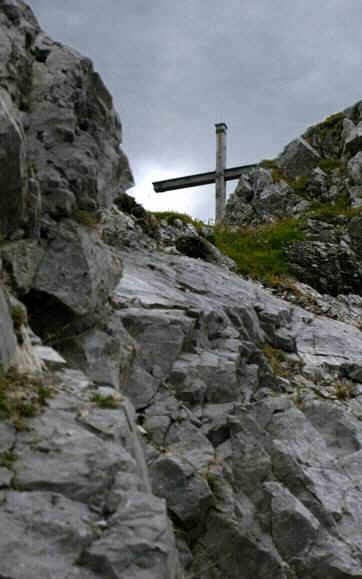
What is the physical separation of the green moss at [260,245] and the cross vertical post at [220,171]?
6.52 metres

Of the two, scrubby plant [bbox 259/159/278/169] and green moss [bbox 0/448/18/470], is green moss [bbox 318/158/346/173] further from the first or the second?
green moss [bbox 0/448/18/470]

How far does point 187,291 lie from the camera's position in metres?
16.0

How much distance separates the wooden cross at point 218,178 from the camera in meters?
38.6

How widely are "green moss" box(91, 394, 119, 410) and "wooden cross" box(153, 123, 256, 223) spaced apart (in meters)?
32.6

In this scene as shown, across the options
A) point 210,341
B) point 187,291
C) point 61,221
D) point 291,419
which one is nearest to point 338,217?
point 187,291

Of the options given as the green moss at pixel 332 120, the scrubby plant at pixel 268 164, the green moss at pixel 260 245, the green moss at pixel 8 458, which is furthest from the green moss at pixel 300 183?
the green moss at pixel 8 458

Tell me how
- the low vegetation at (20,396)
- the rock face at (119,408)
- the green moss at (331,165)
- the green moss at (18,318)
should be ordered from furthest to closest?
1. the green moss at (331,165)
2. the green moss at (18,318)
3. the low vegetation at (20,396)
4. the rock face at (119,408)

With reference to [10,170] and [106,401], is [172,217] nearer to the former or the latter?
[10,170]

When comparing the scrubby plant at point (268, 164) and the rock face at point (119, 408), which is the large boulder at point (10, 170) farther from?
the scrubby plant at point (268, 164)

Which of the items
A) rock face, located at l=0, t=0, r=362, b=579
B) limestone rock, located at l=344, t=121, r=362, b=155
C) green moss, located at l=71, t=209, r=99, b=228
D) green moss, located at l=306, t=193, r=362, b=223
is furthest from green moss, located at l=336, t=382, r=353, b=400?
limestone rock, located at l=344, t=121, r=362, b=155

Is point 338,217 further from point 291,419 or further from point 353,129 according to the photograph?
point 291,419

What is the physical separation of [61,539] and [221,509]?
13.6 ft

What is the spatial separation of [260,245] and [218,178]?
39.8 feet

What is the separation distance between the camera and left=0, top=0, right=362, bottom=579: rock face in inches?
187
